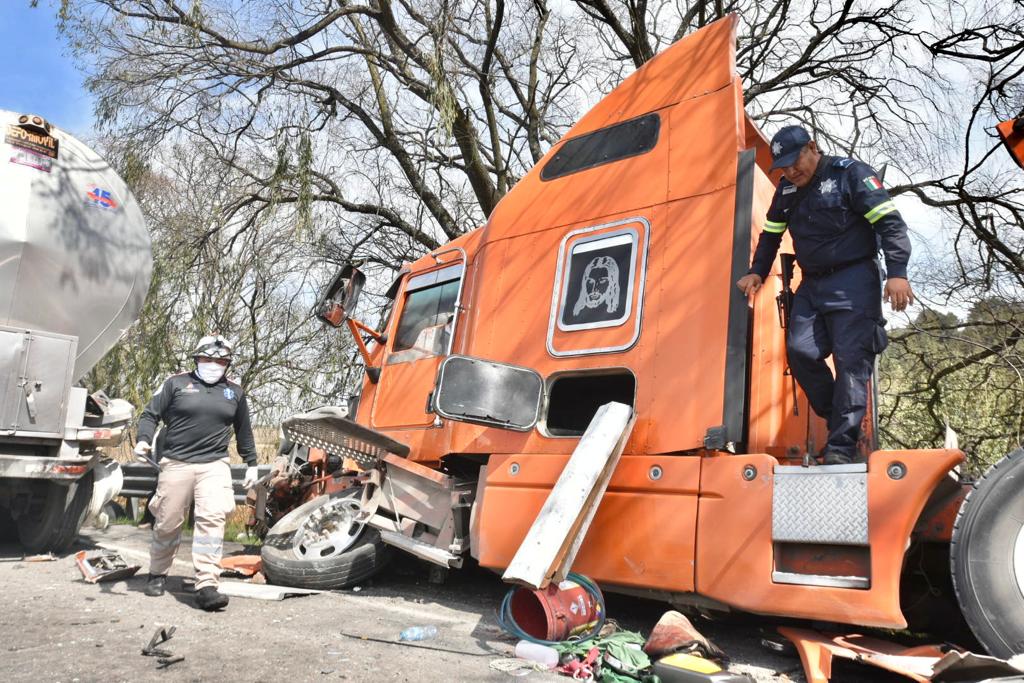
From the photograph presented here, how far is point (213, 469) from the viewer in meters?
→ 5.30

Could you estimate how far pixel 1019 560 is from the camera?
302cm

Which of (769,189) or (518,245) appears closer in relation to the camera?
(769,189)

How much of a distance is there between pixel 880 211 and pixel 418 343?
3390mm

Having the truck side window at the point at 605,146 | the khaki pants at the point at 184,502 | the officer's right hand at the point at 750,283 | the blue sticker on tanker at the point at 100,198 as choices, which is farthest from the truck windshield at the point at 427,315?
A: the blue sticker on tanker at the point at 100,198

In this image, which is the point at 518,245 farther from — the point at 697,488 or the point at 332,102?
the point at 332,102

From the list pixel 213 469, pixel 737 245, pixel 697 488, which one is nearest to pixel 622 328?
pixel 737 245

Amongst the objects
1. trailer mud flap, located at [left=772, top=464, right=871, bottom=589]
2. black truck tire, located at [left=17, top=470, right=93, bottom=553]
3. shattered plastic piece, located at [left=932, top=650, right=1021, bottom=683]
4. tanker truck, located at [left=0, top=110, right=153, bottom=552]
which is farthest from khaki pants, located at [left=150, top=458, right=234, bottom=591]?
shattered plastic piece, located at [left=932, top=650, right=1021, bottom=683]

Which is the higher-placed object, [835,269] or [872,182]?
[872,182]

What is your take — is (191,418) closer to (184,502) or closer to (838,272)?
(184,502)

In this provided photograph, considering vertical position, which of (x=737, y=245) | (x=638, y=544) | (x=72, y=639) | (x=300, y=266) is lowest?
(x=72, y=639)

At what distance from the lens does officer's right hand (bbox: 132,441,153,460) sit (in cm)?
527

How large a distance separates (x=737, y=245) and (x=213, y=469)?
11.8ft

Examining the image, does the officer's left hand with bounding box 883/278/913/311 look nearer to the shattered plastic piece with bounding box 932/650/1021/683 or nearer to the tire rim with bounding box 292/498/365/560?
the shattered plastic piece with bounding box 932/650/1021/683

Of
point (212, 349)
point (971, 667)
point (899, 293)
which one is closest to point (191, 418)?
point (212, 349)
